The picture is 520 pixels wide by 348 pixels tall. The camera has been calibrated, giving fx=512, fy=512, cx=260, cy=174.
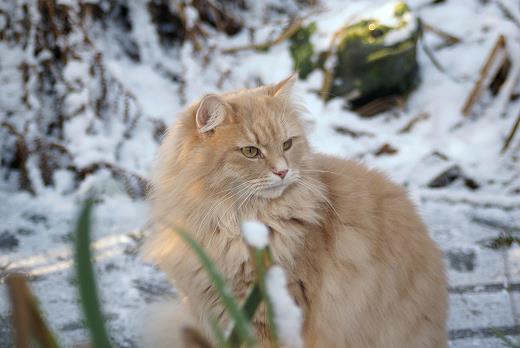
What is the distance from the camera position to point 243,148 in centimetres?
177

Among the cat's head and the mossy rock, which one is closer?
the cat's head

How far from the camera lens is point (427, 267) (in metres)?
1.88

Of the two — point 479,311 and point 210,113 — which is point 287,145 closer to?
point 210,113

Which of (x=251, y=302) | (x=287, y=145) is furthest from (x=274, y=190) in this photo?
(x=251, y=302)

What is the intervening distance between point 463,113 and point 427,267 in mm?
2113

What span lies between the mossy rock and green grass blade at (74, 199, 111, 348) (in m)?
3.31

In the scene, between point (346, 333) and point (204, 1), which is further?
point (204, 1)

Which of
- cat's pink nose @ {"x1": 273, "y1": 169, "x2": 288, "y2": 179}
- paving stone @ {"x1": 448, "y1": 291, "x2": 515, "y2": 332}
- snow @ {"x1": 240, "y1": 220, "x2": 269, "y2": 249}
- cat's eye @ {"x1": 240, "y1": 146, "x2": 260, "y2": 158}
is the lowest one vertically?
paving stone @ {"x1": 448, "y1": 291, "x2": 515, "y2": 332}

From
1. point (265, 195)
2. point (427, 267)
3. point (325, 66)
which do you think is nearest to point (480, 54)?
point (325, 66)

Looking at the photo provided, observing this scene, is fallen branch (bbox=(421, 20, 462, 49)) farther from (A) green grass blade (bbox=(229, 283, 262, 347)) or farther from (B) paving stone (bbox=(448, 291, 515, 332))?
(A) green grass blade (bbox=(229, 283, 262, 347))

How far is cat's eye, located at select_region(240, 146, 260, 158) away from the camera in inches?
69.7

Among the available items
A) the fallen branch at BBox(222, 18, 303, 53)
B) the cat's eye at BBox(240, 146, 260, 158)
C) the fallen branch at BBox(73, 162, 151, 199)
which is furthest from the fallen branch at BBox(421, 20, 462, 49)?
the cat's eye at BBox(240, 146, 260, 158)

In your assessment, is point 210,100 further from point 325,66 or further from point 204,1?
point 204,1

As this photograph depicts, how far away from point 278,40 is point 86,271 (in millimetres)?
3762
